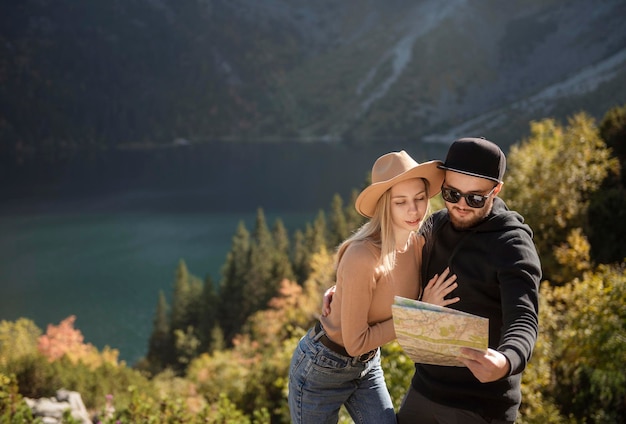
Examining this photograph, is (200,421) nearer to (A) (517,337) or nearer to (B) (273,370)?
(A) (517,337)

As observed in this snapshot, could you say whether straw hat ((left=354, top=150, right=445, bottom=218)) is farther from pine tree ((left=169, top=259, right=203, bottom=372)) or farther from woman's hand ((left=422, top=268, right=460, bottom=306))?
pine tree ((left=169, top=259, right=203, bottom=372))

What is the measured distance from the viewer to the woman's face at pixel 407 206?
3389 millimetres

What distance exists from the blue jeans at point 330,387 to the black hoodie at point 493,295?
0.49 m

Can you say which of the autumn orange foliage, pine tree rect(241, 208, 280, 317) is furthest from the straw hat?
pine tree rect(241, 208, 280, 317)

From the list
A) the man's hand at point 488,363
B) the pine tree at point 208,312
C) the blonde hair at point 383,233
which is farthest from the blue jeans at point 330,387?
the pine tree at point 208,312

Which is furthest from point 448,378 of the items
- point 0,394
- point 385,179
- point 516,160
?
point 516,160

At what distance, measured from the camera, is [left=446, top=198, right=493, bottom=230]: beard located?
313cm

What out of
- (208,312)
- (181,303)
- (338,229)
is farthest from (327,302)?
(338,229)

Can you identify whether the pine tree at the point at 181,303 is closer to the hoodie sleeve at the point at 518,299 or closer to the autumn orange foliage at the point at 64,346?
the autumn orange foliage at the point at 64,346

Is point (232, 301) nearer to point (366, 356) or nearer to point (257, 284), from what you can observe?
point (257, 284)

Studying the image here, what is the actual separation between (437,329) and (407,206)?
887mm

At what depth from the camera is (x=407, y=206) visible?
134 inches

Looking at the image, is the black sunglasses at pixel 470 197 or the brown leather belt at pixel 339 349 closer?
the black sunglasses at pixel 470 197

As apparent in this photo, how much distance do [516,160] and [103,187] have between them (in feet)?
350
